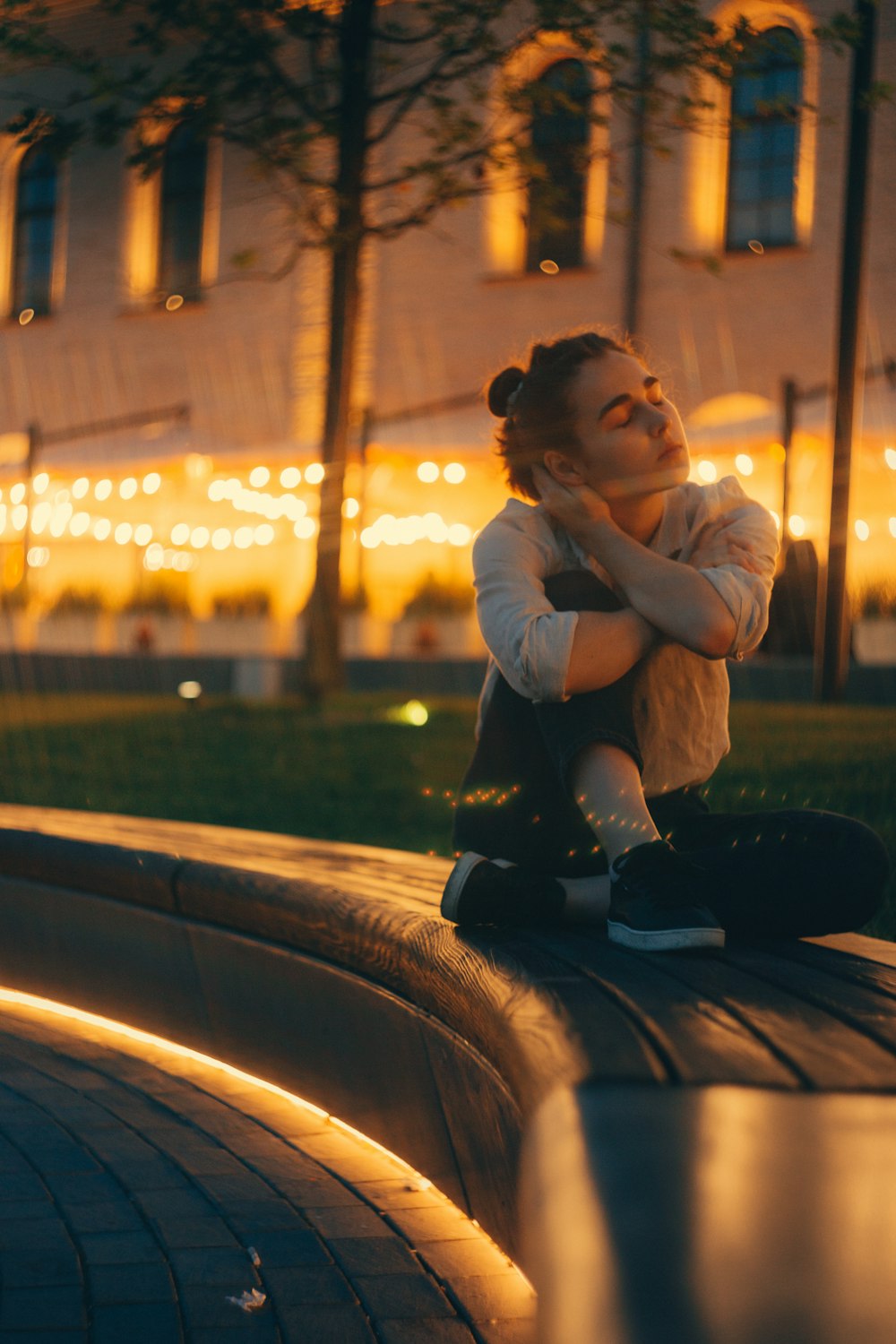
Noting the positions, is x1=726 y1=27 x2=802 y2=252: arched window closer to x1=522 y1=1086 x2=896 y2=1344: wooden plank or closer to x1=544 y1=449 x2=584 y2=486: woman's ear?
x1=544 y1=449 x2=584 y2=486: woman's ear

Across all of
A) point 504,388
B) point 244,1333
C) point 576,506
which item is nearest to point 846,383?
point 504,388

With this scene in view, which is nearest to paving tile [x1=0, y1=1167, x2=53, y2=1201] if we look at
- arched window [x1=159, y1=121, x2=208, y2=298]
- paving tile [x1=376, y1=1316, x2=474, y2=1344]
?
paving tile [x1=376, y1=1316, x2=474, y2=1344]

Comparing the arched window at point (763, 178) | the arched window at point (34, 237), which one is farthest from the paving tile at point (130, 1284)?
the arched window at point (34, 237)

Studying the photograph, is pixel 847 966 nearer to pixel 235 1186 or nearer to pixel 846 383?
pixel 235 1186

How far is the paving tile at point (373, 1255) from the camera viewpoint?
217 cm

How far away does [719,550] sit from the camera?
2.66 meters

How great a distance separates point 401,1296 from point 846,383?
777cm

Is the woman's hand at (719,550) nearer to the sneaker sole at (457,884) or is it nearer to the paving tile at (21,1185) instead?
the sneaker sole at (457,884)

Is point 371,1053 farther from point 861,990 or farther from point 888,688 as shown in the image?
point 888,688

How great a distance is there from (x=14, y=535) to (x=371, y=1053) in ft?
57.2

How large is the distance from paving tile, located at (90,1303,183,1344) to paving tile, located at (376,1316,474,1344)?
0.82ft

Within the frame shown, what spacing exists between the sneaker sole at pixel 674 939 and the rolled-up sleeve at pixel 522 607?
405mm

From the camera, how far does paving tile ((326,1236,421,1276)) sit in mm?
2170

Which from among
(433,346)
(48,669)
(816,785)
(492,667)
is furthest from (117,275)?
(492,667)
